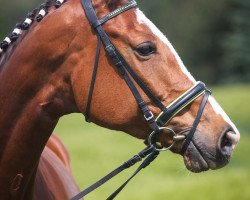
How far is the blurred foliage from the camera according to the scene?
126ft

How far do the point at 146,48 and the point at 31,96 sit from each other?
0.68 m

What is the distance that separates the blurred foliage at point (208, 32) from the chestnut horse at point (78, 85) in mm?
33723

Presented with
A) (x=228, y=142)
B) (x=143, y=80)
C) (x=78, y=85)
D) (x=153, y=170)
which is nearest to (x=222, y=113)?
(x=228, y=142)

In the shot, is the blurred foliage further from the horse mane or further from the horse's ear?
the horse's ear

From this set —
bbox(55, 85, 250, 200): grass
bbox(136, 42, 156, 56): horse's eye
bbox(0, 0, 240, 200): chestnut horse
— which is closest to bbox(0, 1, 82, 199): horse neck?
bbox(0, 0, 240, 200): chestnut horse

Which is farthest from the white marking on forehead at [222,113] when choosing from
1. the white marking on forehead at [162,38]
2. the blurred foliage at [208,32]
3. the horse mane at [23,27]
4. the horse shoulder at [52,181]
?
the blurred foliage at [208,32]

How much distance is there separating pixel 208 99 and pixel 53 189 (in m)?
1.25

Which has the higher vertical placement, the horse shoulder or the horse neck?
the horse neck

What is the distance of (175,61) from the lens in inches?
143

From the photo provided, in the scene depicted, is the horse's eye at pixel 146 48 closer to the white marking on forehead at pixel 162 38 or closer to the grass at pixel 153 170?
the white marking on forehead at pixel 162 38

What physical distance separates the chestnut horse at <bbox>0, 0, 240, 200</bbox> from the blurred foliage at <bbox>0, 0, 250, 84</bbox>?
33723 mm

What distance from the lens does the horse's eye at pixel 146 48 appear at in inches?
143

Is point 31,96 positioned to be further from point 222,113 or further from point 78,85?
point 222,113

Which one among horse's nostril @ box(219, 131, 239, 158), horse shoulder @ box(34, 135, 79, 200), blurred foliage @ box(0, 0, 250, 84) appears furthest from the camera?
blurred foliage @ box(0, 0, 250, 84)
